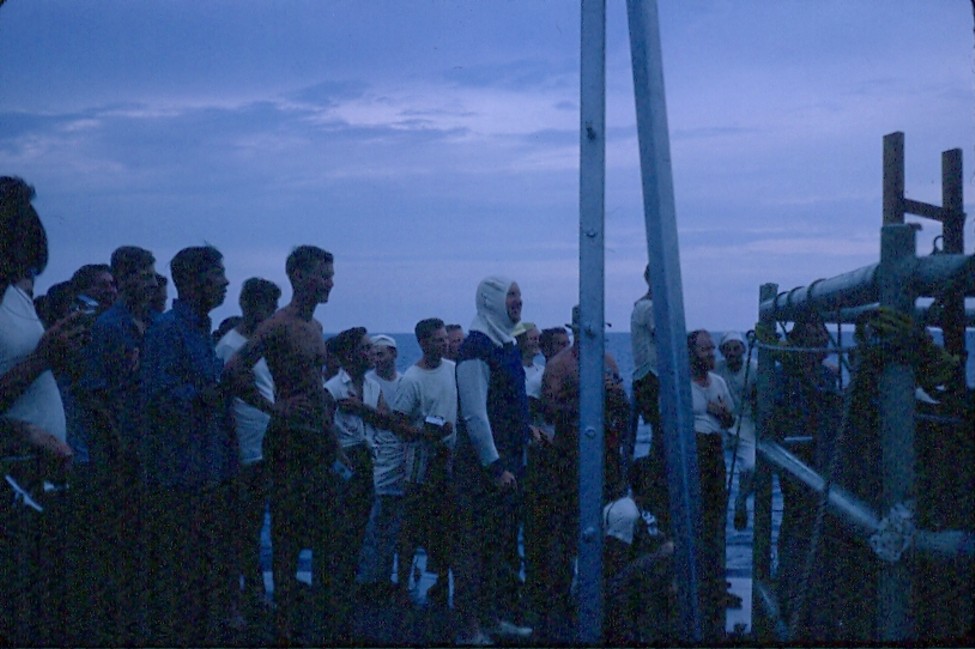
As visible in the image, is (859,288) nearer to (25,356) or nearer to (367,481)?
(25,356)

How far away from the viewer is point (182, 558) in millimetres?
4703

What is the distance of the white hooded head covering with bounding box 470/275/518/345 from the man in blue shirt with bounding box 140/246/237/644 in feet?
4.51

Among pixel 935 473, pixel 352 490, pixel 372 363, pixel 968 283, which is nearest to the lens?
pixel 968 283

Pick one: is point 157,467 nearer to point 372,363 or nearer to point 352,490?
point 352,490

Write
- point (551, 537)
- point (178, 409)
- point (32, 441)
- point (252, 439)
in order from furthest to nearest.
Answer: point (551, 537) < point (252, 439) < point (178, 409) < point (32, 441)

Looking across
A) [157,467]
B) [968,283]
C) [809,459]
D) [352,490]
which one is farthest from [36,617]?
[809,459]

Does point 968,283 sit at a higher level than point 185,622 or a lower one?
higher

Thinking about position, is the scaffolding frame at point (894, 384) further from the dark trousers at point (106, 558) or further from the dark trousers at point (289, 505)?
the dark trousers at point (106, 558)

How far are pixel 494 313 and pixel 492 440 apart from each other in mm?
698

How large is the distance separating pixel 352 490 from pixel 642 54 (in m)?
4.09

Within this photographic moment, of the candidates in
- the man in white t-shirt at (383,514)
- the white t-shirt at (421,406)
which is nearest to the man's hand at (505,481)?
the white t-shirt at (421,406)

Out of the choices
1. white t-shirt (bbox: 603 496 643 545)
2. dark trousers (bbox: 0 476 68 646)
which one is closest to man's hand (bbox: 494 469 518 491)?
white t-shirt (bbox: 603 496 643 545)

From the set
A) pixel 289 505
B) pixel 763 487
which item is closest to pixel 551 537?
pixel 763 487

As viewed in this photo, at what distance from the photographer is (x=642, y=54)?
3750 millimetres
